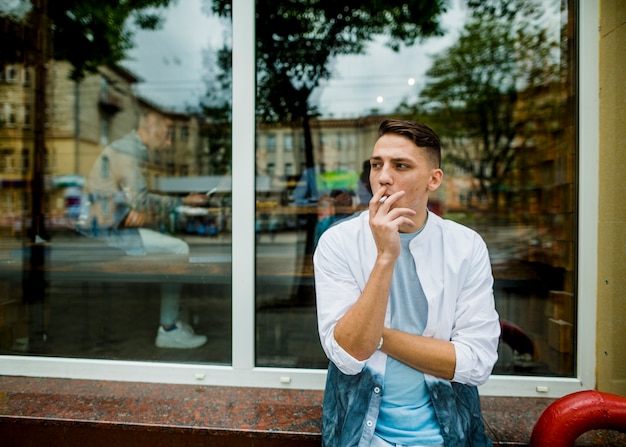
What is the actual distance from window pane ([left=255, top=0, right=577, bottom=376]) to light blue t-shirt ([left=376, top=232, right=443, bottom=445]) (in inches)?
42.9

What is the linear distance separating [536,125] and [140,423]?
5687 mm

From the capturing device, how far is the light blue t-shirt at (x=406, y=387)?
3.73 ft

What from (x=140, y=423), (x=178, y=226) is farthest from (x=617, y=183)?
(x=178, y=226)

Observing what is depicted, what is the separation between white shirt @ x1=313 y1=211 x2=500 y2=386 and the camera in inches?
44.1

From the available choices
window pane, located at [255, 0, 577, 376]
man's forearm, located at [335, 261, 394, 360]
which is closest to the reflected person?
window pane, located at [255, 0, 577, 376]

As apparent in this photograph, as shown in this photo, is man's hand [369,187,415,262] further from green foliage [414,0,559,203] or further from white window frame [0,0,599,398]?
green foliage [414,0,559,203]

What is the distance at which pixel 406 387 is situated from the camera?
1162 mm

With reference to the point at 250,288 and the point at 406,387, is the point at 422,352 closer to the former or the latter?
the point at 406,387

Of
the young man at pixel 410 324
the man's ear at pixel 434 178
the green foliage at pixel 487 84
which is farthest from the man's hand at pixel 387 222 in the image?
the green foliage at pixel 487 84

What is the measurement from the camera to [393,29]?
4703 millimetres

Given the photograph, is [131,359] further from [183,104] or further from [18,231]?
[183,104]

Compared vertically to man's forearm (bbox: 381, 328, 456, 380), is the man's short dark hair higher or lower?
higher

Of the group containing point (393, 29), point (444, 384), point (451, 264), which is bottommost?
point (444, 384)

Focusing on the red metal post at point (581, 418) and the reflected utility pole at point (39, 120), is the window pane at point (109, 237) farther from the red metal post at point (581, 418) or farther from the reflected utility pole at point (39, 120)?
the red metal post at point (581, 418)
